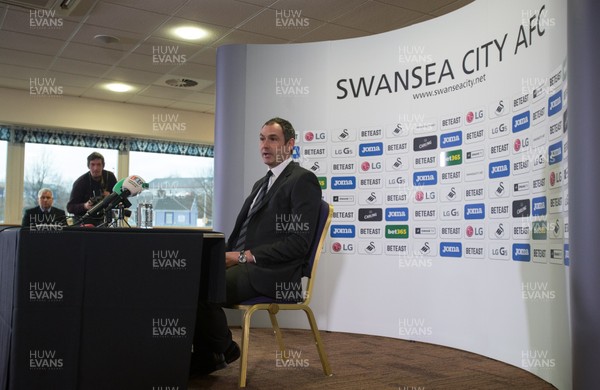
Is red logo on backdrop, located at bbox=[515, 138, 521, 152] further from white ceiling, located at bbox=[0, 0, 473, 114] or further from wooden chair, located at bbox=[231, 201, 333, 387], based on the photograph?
white ceiling, located at bbox=[0, 0, 473, 114]

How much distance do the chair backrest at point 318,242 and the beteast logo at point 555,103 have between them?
130 centimetres

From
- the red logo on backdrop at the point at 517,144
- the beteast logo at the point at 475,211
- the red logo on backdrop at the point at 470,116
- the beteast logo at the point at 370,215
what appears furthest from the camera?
→ the beteast logo at the point at 370,215

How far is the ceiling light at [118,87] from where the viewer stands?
8242mm

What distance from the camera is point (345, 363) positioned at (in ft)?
11.7

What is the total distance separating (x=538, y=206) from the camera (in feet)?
10.9

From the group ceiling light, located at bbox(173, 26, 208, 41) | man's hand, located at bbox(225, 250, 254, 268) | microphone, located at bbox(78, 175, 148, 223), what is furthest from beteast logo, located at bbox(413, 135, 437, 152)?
ceiling light, located at bbox(173, 26, 208, 41)

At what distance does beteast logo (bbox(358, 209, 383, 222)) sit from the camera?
4.71 m

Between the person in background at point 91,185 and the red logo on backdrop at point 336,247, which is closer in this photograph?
the red logo on backdrop at point 336,247

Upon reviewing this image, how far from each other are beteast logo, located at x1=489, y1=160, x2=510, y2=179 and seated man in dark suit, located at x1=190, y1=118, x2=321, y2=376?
1.37 m

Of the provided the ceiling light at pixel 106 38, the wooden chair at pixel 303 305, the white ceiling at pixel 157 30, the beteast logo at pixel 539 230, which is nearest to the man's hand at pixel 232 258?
the wooden chair at pixel 303 305

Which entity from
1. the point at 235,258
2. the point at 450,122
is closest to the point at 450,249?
the point at 450,122

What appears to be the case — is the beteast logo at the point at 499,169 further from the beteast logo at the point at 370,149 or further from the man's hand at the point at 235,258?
the man's hand at the point at 235,258

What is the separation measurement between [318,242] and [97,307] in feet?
3.84

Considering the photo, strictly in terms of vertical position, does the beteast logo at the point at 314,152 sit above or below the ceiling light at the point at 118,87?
below
